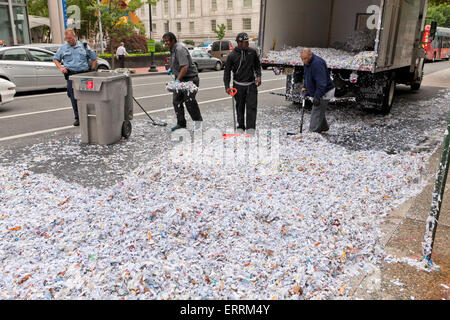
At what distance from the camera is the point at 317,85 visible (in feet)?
23.1

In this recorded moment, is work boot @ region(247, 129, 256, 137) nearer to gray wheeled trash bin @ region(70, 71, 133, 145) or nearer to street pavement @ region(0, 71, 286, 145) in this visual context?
gray wheeled trash bin @ region(70, 71, 133, 145)

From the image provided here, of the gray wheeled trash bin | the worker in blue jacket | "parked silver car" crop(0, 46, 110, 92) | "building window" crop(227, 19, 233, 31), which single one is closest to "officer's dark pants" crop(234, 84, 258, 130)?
the worker in blue jacket

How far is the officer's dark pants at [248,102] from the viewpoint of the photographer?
7.47 metres

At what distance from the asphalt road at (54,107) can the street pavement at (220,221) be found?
0.78 meters

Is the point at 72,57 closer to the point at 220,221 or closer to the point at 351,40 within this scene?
the point at 220,221

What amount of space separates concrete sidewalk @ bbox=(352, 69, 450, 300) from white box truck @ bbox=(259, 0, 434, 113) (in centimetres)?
492

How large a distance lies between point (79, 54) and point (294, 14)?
5895mm

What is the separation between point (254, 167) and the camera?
17.3 ft

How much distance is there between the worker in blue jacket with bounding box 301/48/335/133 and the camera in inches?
275

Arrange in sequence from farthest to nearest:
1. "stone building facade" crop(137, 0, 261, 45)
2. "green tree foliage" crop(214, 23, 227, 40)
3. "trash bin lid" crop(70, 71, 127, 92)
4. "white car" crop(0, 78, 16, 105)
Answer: "stone building facade" crop(137, 0, 261, 45)
"green tree foliage" crop(214, 23, 227, 40)
"white car" crop(0, 78, 16, 105)
"trash bin lid" crop(70, 71, 127, 92)

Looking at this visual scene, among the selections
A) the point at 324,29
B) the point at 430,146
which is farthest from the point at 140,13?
the point at 430,146

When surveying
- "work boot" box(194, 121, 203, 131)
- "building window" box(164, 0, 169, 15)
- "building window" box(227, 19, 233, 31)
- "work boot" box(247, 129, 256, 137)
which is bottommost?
"work boot" box(194, 121, 203, 131)

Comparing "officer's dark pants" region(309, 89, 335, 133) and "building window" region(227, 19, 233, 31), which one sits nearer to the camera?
"officer's dark pants" region(309, 89, 335, 133)
